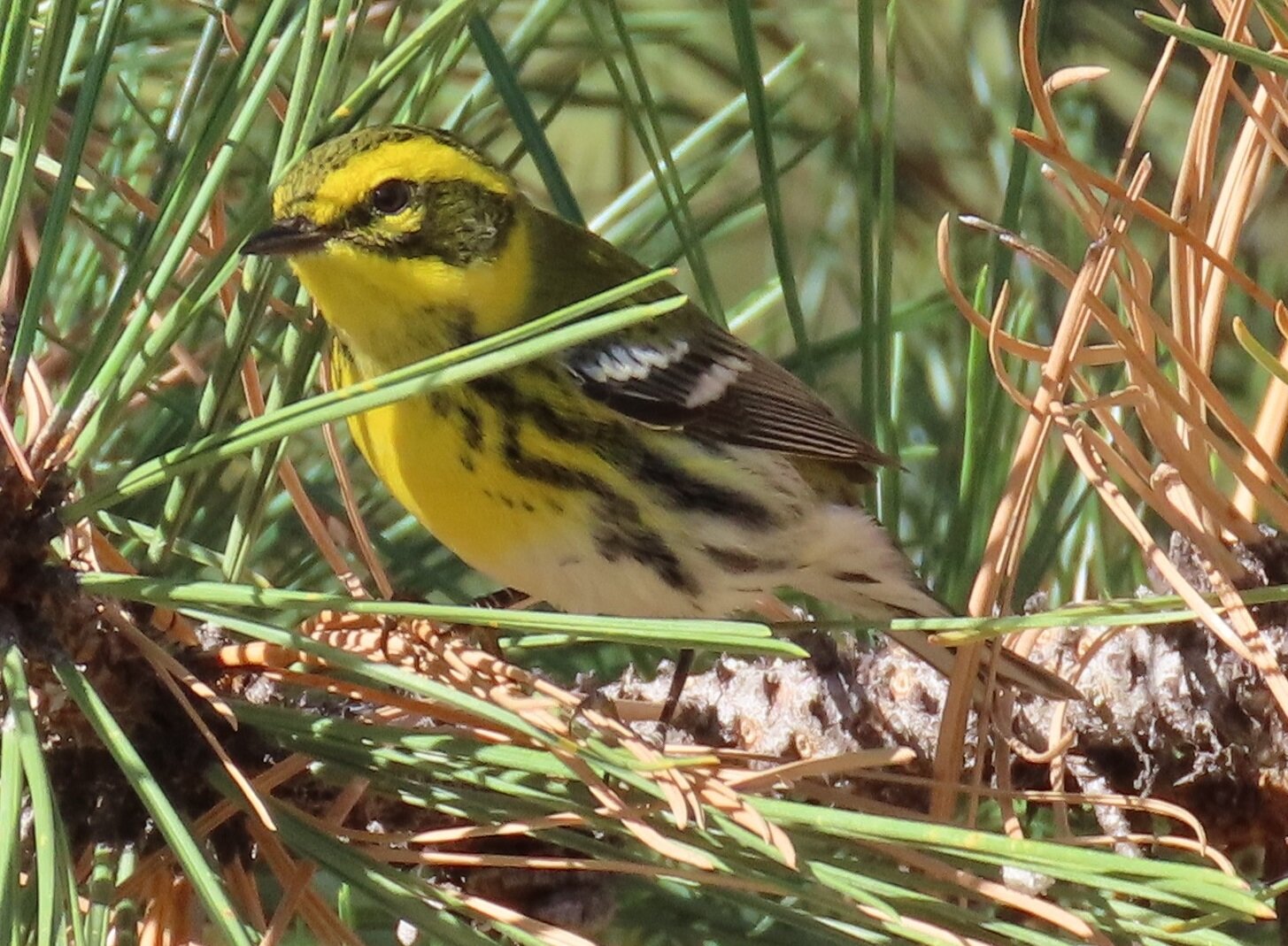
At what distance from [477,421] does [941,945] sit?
27.6 inches

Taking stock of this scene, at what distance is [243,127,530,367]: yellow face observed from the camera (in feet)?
4.04

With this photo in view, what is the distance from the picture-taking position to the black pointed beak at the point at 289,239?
1.03 meters

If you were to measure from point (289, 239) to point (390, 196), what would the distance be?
251 millimetres

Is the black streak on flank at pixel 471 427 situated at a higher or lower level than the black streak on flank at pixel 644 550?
higher

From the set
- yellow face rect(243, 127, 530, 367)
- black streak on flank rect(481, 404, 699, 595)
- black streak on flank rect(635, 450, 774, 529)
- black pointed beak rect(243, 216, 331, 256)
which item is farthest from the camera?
black streak on flank rect(635, 450, 774, 529)

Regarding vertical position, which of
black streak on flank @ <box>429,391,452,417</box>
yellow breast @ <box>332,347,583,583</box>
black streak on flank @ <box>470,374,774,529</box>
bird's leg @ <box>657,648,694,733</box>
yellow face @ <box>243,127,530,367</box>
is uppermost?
yellow face @ <box>243,127,530,367</box>

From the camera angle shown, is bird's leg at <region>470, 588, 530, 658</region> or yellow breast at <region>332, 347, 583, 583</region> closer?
bird's leg at <region>470, 588, 530, 658</region>

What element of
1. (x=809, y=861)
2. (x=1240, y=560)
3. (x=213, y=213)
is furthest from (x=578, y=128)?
(x=809, y=861)

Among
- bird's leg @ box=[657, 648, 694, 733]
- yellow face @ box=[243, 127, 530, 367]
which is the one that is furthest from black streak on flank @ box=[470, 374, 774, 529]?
bird's leg @ box=[657, 648, 694, 733]

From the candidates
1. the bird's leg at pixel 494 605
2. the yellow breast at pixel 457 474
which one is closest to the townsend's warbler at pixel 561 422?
the yellow breast at pixel 457 474

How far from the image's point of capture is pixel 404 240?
141 centimetres

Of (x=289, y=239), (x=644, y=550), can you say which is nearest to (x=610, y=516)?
(x=644, y=550)

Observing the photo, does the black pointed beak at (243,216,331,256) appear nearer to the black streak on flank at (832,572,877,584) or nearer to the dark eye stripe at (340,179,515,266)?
the dark eye stripe at (340,179,515,266)

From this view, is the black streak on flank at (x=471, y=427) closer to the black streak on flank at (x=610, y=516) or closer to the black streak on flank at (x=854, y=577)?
the black streak on flank at (x=610, y=516)
